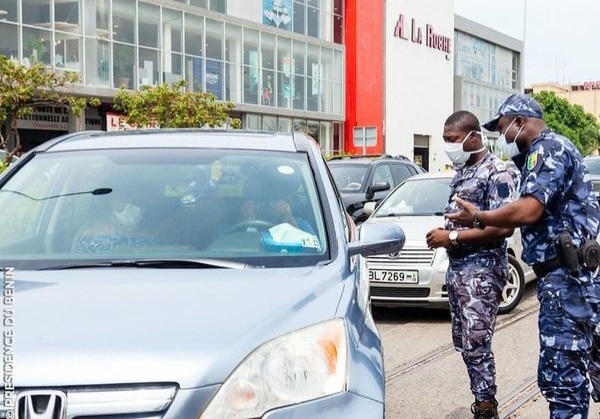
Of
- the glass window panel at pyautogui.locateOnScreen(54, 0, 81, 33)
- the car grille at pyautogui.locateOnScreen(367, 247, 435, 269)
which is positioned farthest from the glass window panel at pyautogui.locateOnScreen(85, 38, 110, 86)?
the car grille at pyautogui.locateOnScreen(367, 247, 435, 269)

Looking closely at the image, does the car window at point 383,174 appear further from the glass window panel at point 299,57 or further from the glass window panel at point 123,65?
the glass window panel at point 299,57

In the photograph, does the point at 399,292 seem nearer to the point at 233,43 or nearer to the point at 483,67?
the point at 233,43

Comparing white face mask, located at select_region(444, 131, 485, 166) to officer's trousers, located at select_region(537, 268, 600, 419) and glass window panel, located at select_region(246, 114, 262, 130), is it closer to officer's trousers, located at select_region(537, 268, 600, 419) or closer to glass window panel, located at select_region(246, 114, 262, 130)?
officer's trousers, located at select_region(537, 268, 600, 419)

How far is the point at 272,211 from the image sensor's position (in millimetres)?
3414

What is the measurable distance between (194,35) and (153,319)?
2961 cm

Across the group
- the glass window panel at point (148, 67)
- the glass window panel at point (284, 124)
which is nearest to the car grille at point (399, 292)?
the glass window panel at point (148, 67)

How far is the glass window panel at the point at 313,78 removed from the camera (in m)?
37.6

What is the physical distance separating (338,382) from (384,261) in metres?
5.43

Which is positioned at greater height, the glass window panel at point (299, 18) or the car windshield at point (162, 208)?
the glass window panel at point (299, 18)

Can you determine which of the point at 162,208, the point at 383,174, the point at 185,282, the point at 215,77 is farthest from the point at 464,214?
the point at 215,77

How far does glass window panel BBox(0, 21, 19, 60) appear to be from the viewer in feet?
75.7

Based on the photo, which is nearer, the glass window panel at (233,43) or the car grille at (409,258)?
the car grille at (409,258)

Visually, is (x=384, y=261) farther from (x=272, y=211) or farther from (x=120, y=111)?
(x=120, y=111)

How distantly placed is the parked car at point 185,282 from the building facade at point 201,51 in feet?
70.5
